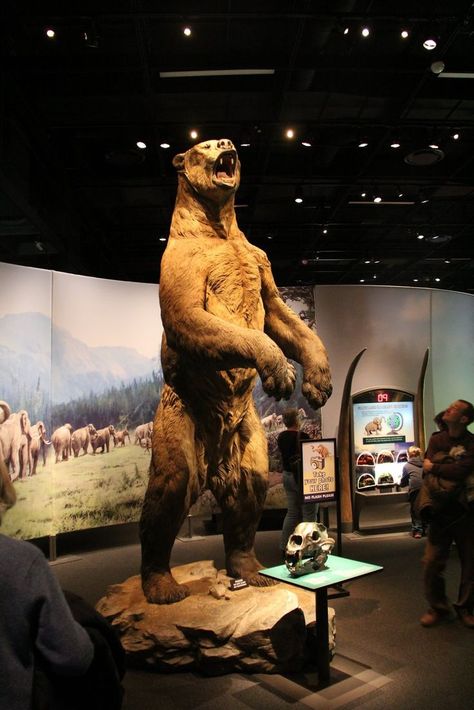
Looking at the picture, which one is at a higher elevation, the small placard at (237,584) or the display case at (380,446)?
the display case at (380,446)

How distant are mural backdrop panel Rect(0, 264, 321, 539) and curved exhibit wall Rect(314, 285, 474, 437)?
0.25m

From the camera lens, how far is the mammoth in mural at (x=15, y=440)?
5.18 metres

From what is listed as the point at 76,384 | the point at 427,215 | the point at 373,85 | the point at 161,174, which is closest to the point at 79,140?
the point at 161,174

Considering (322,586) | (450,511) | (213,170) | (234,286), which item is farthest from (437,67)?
(322,586)

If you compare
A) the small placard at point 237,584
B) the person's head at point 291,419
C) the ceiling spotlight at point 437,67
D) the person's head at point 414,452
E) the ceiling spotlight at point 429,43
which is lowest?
the small placard at point 237,584

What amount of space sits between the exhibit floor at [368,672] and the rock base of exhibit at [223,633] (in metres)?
0.07

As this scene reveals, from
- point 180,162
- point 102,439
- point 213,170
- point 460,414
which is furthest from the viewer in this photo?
point 102,439

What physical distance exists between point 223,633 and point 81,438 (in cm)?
322

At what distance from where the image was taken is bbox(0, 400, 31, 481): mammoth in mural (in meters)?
5.18

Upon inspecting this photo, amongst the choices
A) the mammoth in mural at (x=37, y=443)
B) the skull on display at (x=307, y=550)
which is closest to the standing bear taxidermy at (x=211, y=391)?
the skull on display at (x=307, y=550)

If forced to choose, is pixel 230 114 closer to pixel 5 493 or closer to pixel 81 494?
pixel 81 494

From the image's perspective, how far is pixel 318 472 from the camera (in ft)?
14.5

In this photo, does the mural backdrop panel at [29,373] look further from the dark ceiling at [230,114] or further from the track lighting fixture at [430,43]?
the track lighting fixture at [430,43]

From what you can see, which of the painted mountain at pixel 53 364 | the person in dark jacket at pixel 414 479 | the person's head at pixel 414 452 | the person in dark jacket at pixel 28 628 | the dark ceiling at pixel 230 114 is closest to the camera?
the person in dark jacket at pixel 28 628
